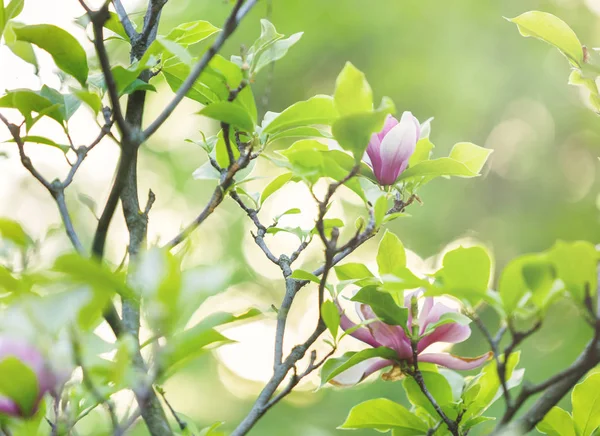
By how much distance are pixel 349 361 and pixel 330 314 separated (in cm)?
5

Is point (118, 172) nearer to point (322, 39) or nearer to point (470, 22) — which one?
point (322, 39)

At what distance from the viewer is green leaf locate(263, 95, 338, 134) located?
19.5 inches

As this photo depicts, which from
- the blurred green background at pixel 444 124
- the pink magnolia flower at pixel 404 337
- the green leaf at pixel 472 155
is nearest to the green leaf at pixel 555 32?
the green leaf at pixel 472 155

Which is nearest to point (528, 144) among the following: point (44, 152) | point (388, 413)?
point (44, 152)

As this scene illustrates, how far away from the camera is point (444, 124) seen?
3.34 m

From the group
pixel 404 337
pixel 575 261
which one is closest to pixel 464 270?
pixel 575 261

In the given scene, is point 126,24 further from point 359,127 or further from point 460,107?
point 460,107

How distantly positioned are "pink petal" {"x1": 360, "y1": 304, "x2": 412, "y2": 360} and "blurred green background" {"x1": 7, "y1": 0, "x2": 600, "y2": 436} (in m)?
2.62

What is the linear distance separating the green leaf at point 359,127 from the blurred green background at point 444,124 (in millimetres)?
2723

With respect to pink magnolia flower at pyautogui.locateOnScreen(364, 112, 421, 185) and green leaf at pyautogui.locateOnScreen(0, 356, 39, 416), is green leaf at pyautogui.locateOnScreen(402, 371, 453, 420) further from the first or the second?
green leaf at pyautogui.locateOnScreen(0, 356, 39, 416)

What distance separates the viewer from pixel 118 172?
0.40 m

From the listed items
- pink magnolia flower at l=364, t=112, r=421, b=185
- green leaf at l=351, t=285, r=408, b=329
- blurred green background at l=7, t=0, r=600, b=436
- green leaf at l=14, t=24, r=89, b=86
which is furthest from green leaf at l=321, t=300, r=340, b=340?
blurred green background at l=7, t=0, r=600, b=436

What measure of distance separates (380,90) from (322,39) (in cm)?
44

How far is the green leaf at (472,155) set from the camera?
1.93 ft
